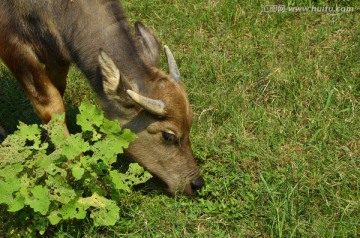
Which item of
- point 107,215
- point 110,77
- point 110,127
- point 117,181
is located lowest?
point 107,215

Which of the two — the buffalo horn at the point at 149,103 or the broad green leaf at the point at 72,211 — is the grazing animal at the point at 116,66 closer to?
the buffalo horn at the point at 149,103

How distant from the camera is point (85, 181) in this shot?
534cm

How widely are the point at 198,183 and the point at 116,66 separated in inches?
49.3

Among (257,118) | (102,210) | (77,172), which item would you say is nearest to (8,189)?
(77,172)

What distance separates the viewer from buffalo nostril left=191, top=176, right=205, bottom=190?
19.2ft

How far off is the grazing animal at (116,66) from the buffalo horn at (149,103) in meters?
0.09

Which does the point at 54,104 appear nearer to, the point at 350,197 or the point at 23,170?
the point at 23,170

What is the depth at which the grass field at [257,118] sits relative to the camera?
5.55 m

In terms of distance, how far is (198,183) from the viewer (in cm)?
586

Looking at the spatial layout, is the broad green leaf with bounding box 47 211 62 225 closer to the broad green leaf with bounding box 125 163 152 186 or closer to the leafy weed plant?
the leafy weed plant

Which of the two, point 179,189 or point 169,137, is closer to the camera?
point 169,137

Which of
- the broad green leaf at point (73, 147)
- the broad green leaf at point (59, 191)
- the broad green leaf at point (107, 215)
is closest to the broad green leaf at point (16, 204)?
the broad green leaf at point (59, 191)

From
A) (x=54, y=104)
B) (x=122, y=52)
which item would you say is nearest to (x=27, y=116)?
(x=54, y=104)

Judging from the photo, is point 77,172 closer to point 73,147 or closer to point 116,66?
point 73,147
